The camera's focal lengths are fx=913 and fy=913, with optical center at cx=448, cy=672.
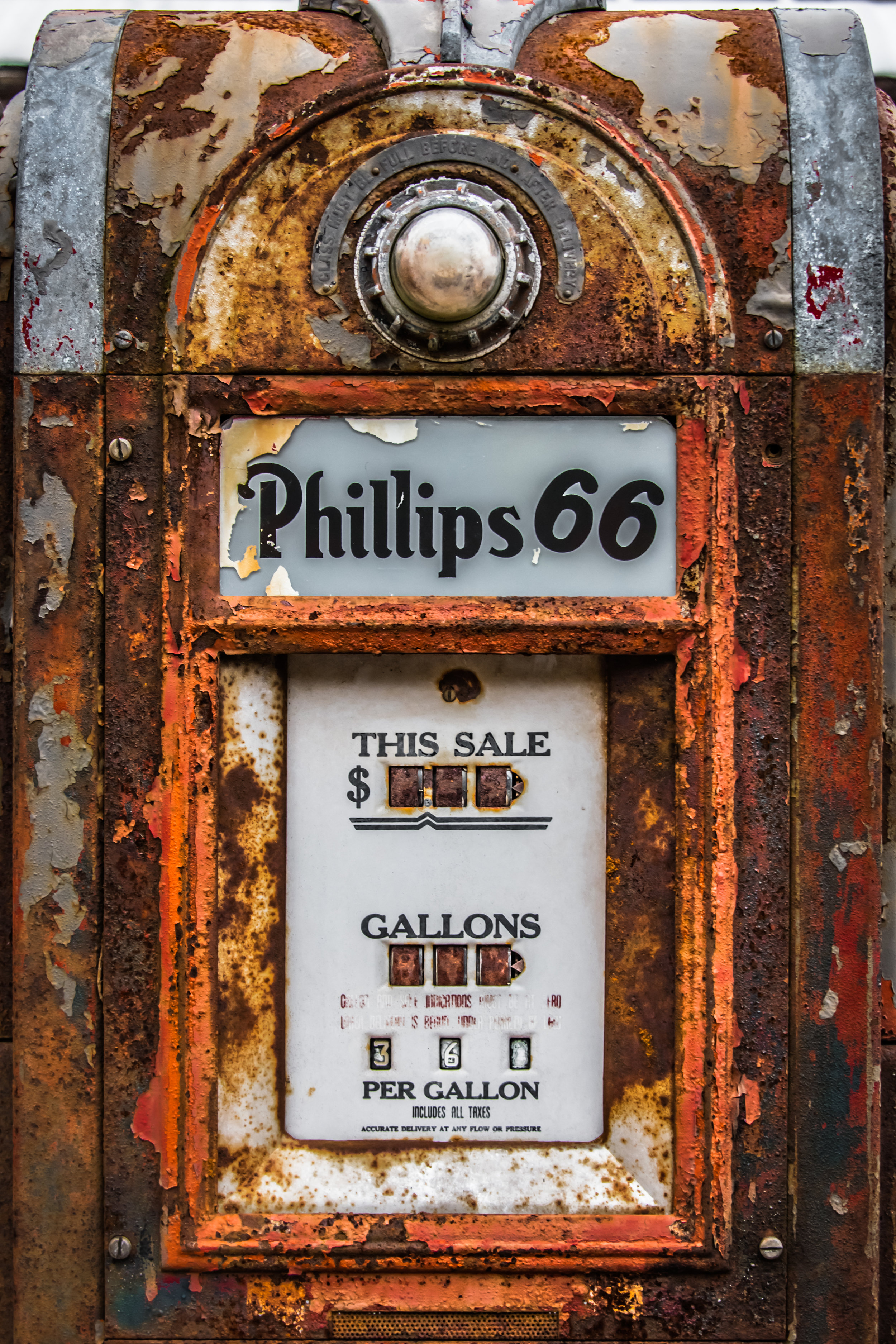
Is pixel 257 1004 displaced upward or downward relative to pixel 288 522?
downward

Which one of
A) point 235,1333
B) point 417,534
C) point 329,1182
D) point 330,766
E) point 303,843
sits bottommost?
point 235,1333


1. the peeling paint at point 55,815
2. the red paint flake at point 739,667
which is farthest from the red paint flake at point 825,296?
the peeling paint at point 55,815

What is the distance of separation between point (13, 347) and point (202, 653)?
0.59 metres

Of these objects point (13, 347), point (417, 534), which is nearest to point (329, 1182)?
point (417, 534)

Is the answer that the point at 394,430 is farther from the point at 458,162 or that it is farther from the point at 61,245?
the point at 61,245

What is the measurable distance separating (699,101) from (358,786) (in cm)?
123

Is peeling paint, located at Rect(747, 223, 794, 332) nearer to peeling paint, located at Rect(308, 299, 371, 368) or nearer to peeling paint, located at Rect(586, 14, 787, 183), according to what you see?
peeling paint, located at Rect(586, 14, 787, 183)

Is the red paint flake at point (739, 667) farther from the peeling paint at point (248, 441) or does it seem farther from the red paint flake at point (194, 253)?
the red paint flake at point (194, 253)

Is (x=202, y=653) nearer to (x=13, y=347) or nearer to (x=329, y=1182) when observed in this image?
(x=13, y=347)

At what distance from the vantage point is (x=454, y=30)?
1.45 metres

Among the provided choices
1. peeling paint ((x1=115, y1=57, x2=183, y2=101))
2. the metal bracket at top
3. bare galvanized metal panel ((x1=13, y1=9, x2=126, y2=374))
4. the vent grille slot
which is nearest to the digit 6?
the metal bracket at top

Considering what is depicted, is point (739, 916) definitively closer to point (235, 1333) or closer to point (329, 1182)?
point (329, 1182)

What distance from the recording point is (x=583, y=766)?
1.51 m

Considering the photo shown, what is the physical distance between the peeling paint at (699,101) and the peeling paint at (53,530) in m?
1.09
